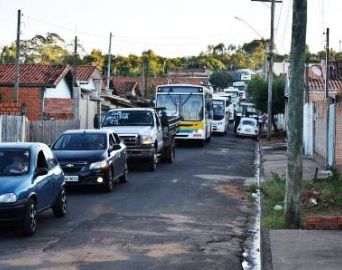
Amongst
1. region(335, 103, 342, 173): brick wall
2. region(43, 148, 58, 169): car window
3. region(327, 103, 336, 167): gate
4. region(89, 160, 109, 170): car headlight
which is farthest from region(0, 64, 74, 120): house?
region(43, 148, 58, 169): car window

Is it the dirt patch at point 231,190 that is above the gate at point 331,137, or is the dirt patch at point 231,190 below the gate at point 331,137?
below

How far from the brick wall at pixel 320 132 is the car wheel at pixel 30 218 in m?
14.4

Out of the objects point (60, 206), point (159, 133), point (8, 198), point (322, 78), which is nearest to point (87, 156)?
point (60, 206)

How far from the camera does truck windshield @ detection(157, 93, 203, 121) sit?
3647 cm

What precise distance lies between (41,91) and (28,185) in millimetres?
32099

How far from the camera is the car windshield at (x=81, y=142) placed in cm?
1842

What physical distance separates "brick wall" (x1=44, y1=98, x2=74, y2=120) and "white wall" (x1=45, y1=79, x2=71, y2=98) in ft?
2.86

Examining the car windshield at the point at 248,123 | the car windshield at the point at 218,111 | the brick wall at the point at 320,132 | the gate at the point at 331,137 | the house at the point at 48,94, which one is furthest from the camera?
the car windshield at the point at 218,111

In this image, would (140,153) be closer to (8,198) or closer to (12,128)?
(12,128)

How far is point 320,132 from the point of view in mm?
25922

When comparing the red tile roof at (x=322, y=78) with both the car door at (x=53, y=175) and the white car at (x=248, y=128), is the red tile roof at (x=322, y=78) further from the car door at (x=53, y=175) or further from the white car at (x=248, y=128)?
the car door at (x=53, y=175)

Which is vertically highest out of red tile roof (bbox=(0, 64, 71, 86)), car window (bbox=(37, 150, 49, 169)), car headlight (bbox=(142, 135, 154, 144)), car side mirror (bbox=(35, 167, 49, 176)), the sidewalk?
red tile roof (bbox=(0, 64, 71, 86))

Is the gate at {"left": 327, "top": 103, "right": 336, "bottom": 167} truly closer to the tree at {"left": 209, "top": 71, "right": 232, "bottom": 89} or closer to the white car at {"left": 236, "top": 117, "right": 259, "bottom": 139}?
the white car at {"left": 236, "top": 117, "right": 259, "bottom": 139}

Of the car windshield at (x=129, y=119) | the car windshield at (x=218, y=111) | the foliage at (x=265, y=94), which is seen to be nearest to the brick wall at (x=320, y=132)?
the car windshield at (x=129, y=119)
